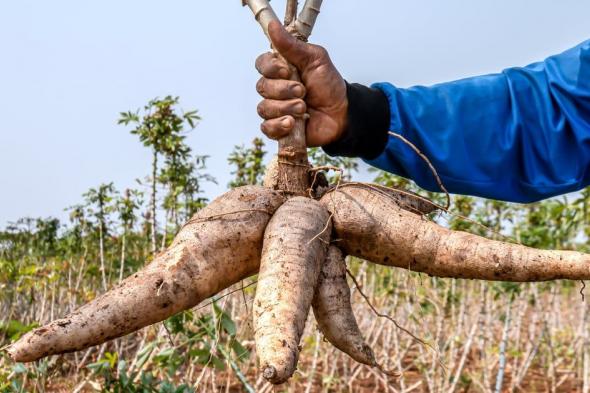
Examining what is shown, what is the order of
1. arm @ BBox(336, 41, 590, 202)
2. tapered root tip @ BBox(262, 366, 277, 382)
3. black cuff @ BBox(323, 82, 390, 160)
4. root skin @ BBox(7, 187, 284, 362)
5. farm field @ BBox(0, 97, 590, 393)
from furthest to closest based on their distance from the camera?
farm field @ BBox(0, 97, 590, 393), arm @ BBox(336, 41, 590, 202), black cuff @ BBox(323, 82, 390, 160), root skin @ BBox(7, 187, 284, 362), tapered root tip @ BBox(262, 366, 277, 382)

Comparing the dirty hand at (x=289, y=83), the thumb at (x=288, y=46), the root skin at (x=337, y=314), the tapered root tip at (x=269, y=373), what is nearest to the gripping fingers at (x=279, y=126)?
the dirty hand at (x=289, y=83)

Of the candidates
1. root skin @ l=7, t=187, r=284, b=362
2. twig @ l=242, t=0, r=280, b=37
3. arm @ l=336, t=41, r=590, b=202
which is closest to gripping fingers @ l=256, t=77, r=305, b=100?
twig @ l=242, t=0, r=280, b=37

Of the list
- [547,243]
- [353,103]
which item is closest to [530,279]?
[353,103]

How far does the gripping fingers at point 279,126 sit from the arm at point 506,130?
1.04 feet

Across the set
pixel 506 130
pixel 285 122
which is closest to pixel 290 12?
pixel 285 122

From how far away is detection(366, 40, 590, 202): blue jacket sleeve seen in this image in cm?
193

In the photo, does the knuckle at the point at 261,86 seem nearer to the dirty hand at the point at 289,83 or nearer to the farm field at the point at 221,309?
the dirty hand at the point at 289,83

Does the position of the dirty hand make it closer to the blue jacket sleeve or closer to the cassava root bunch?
the cassava root bunch

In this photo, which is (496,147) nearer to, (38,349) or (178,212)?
(38,349)

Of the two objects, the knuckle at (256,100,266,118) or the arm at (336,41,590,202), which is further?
the arm at (336,41,590,202)

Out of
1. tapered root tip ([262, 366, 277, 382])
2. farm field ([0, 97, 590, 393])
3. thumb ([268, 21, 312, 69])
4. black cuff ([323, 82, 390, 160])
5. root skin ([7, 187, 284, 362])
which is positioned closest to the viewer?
tapered root tip ([262, 366, 277, 382])

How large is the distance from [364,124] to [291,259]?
437 mm

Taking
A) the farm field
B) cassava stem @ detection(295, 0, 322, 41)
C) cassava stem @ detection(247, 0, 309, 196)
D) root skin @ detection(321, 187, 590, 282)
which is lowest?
the farm field

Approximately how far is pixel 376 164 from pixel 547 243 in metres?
1.88
